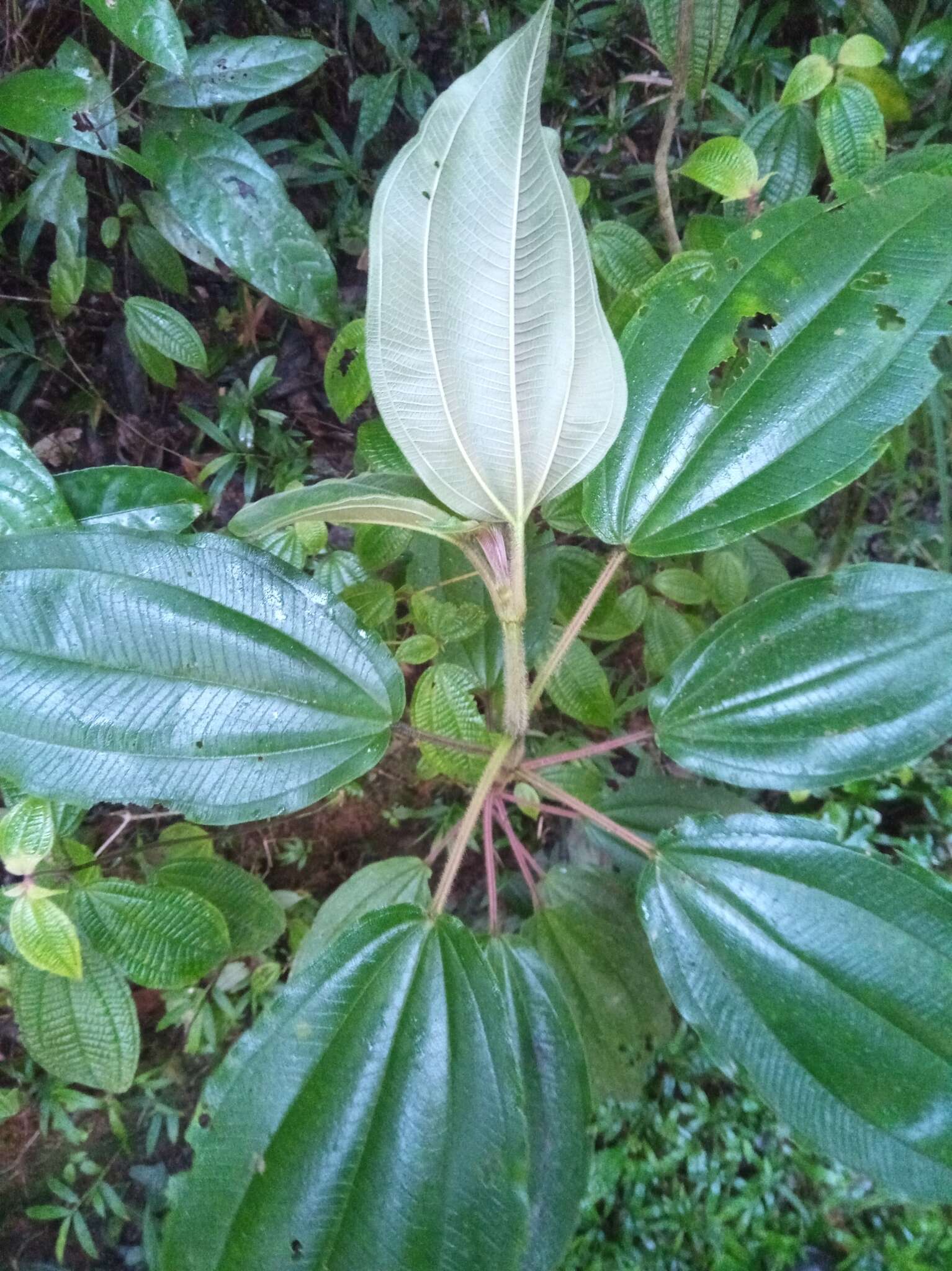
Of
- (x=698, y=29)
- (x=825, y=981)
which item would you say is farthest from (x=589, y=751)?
(x=698, y=29)

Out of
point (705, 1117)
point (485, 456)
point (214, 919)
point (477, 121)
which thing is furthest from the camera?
point (705, 1117)

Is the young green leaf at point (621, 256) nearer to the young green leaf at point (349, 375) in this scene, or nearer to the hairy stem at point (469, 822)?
the young green leaf at point (349, 375)

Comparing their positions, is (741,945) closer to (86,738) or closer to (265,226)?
(86,738)

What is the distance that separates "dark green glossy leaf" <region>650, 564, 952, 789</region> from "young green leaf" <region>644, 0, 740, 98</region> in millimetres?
690

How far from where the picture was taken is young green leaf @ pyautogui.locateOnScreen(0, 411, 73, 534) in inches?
29.0

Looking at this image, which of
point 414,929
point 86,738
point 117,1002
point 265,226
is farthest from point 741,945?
point 265,226

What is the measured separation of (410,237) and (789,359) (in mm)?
343

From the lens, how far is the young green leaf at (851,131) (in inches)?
32.2

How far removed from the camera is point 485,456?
1.81ft

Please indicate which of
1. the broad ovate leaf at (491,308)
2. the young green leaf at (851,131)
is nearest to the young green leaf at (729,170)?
Answer: the young green leaf at (851,131)

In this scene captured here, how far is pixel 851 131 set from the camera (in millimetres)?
820

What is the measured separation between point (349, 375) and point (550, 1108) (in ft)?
2.53

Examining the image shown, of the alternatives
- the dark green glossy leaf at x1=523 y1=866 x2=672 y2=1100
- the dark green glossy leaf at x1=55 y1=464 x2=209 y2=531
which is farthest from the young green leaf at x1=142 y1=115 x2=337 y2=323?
the dark green glossy leaf at x1=523 y1=866 x2=672 y2=1100

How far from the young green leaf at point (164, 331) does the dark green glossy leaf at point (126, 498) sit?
0.29 metres
